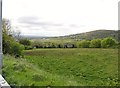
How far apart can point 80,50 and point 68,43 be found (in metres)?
0.44

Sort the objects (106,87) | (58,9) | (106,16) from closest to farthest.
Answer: (106,87) → (106,16) → (58,9)

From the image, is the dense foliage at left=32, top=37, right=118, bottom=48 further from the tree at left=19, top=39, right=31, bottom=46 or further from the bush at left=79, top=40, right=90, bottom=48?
the tree at left=19, top=39, right=31, bottom=46

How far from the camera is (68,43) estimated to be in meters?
8.41

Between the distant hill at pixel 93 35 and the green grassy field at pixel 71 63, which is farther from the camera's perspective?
the distant hill at pixel 93 35

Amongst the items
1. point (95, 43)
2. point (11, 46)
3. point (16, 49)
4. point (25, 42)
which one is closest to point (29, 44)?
point (25, 42)

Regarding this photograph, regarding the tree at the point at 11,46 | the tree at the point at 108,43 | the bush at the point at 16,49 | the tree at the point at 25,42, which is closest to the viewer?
the tree at the point at 108,43

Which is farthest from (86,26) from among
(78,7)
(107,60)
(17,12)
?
(17,12)

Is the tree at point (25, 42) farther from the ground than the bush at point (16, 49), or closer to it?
farther from the ground

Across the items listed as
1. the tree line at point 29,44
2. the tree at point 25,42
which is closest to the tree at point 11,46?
the tree line at point 29,44

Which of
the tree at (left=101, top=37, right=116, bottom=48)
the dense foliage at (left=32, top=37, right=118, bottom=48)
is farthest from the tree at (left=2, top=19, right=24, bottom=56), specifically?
the tree at (left=101, top=37, right=116, bottom=48)

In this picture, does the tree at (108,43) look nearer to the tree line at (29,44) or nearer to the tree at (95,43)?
the tree line at (29,44)

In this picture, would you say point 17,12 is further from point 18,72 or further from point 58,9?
point 18,72

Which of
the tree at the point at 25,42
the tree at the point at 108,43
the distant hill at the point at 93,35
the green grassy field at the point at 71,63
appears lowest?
the green grassy field at the point at 71,63

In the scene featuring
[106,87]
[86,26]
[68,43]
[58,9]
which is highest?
[58,9]
